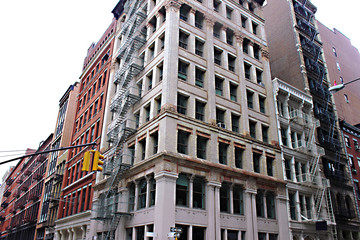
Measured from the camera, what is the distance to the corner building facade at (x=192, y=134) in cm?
2417

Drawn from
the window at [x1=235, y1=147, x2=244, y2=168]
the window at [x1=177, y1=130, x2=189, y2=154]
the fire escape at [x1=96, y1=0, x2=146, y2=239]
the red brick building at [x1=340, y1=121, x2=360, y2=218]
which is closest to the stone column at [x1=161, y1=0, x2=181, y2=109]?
the window at [x1=177, y1=130, x2=189, y2=154]

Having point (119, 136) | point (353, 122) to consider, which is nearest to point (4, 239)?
point (119, 136)

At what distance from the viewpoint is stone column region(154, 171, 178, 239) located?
2145 cm

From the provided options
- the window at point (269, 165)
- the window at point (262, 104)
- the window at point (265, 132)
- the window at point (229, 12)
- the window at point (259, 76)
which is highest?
the window at point (229, 12)

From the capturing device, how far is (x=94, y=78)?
47.2 m

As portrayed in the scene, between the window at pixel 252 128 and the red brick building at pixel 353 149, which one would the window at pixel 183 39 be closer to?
the window at pixel 252 128

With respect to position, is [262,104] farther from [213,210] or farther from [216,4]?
[213,210]

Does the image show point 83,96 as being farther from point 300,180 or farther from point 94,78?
point 300,180

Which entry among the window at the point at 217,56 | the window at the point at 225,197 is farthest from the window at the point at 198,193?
the window at the point at 217,56

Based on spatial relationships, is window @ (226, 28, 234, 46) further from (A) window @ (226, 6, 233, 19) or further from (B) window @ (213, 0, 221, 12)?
(B) window @ (213, 0, 221, 12)

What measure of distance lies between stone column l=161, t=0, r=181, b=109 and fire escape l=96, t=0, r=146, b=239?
4.94 meters

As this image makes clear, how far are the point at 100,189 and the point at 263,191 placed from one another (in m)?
17.0

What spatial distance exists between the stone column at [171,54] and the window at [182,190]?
6027mm

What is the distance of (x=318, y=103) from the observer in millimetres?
41344
